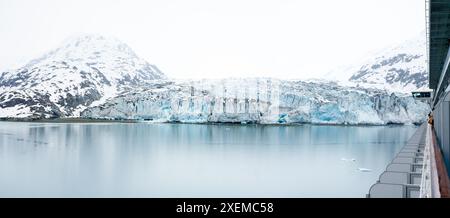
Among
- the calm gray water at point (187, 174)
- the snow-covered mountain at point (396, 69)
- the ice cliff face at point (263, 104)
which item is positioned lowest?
the calm gray water at point (187, 174)

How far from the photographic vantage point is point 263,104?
18.3m

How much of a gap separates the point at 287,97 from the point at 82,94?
34.8 ft

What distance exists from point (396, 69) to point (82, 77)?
18.3 meters

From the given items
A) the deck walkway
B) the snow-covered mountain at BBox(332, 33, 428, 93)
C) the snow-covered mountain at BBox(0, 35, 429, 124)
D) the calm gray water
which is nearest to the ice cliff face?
the snow-covered mountain at BBox(0, 35, 429, 124)

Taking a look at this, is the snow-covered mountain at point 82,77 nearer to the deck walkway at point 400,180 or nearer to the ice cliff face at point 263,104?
the ice cliff face at point 263,104

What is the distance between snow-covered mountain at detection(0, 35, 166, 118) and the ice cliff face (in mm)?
2027

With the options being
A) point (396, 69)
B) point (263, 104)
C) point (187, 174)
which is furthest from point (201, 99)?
point (187, 174)

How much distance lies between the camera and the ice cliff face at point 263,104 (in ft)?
56.3

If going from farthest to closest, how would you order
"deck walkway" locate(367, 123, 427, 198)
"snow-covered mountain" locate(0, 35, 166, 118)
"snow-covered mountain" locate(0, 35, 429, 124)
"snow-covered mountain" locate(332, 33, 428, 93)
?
"snow-covered mountain" locate(332, 33, 428, 93), "snow-covered mountain" locate(0, 35, 166, 118), "snow-covered mountain" locate(0, 35, 429, 124), "deck walkway" locate(367, 123, 427, 198)

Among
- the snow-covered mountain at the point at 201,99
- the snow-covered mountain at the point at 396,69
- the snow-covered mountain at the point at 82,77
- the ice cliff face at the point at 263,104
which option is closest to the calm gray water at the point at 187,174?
the snow-covered mountain at the point at 201,99

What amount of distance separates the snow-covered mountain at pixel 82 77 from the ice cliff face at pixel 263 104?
6.65ft

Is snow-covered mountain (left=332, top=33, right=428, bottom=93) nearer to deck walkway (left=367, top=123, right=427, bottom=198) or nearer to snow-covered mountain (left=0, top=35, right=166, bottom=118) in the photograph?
snow-covered mountain (left=0, top=35, right=166, bottom=118)

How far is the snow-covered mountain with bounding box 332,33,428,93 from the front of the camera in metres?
22.6
